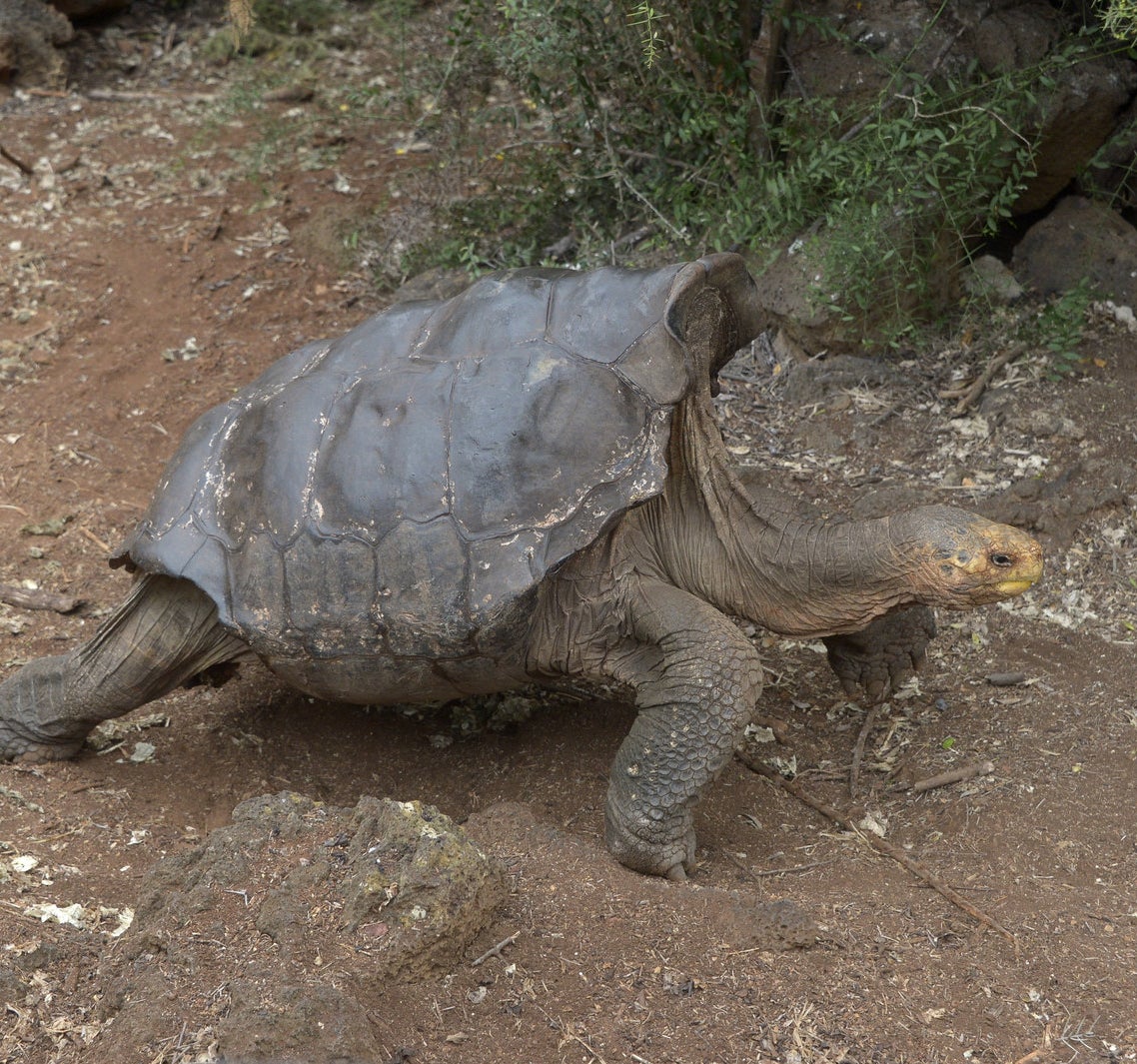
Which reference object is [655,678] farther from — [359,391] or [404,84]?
[404,84]

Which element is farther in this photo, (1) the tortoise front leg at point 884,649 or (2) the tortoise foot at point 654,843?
(1) the tortoise front leg at point 884,649

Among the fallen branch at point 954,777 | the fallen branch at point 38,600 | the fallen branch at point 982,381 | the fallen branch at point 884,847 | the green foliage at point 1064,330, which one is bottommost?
the fallen branch at point 954,777

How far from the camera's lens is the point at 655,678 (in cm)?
395

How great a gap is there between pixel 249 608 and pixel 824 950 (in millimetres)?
2043

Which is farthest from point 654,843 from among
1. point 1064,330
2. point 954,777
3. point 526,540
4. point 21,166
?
point 21,166

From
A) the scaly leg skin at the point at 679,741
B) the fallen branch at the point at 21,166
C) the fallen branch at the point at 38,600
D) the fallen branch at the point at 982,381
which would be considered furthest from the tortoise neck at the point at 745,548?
the fallen branch at the point at 21,166

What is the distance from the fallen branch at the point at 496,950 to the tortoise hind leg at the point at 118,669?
1588mm

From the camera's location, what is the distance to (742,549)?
4.19 m

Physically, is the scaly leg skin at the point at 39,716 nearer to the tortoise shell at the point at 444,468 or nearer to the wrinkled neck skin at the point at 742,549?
the tortoise shell at the point at 444,468

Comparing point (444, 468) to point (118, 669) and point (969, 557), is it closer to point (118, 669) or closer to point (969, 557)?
point (118, 669)

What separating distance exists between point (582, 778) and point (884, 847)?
1.06m

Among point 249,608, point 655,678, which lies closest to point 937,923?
point 655,678

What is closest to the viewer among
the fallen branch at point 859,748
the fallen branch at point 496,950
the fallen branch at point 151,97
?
the fallen branch at point 496,950

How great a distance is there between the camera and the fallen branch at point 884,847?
136 inches
